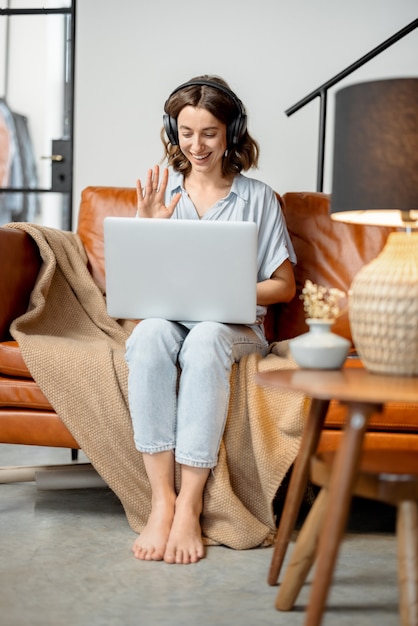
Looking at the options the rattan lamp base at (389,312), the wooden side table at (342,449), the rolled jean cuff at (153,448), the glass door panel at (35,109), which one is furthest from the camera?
the glass door panel at (35,109)

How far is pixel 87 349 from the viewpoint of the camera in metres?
1.96

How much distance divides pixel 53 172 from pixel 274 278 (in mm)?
A: 2160

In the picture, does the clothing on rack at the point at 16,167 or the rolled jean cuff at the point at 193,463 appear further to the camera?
the clothing on rack at the point at 16,167

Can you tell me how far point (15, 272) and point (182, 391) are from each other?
635 mm

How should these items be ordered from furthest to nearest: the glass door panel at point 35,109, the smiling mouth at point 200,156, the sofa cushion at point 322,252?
the glass door panel at point 35,109
the sofa cushion at point 322,252
the smiling mouth at point 200,156

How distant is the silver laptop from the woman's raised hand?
11.2 inches

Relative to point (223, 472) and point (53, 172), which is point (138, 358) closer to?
point (223, 472)

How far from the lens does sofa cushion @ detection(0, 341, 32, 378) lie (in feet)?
6.46

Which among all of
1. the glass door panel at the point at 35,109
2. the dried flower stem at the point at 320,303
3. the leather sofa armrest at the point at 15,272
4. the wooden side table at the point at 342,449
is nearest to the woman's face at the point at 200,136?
the leather sofa armrest at the point at 15,272

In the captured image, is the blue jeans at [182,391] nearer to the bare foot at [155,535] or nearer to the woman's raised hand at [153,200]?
the bare foot at [155,535]

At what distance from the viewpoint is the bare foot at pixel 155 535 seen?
1709 millimetres

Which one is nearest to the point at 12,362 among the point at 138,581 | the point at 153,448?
the point at 153,448

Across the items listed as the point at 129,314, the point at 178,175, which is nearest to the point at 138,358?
the point at 129,314

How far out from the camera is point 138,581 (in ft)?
5.14
